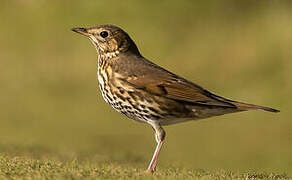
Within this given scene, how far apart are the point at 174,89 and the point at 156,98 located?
0.33 metres

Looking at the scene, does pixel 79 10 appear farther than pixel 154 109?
Yes

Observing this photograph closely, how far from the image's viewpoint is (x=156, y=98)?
830cm

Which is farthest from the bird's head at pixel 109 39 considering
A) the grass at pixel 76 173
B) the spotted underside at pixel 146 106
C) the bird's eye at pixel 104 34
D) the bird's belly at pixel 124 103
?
the grass at pixel 76 173

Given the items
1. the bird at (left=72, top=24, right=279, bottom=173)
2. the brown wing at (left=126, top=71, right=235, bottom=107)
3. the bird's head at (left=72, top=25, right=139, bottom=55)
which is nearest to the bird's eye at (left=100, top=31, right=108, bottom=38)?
the bird's head at (left=72, top=25, right=139, bottom=55)

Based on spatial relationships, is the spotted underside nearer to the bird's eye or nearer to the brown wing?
the brown wing

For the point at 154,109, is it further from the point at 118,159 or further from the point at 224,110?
the point at 118,159

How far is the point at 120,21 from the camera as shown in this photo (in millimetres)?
20047

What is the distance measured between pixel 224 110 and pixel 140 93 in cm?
115

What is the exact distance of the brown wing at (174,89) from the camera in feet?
27.4

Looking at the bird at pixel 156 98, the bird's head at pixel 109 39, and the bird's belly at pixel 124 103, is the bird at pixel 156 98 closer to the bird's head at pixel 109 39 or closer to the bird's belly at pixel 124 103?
the bird's belly at pixel 124 103

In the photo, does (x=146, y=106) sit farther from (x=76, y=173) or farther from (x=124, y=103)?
(x=76, y=173)

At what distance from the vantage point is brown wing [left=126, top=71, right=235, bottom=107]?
834 cm

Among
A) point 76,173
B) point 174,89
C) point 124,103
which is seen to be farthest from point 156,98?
point 76,173

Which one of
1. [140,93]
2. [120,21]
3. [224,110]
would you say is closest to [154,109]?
[140,93]
